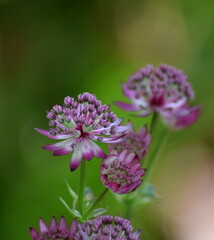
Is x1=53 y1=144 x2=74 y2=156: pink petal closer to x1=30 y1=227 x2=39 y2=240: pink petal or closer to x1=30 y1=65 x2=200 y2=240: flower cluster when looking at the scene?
x1=30 y1=65 x2=200 y2=240: flower cluster

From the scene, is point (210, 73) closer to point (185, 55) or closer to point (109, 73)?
point (185, 55)

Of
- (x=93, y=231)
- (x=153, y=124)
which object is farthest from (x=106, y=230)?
(x=153, y=124)

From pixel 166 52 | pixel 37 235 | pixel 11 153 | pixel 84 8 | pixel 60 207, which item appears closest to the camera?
pixel 37 235

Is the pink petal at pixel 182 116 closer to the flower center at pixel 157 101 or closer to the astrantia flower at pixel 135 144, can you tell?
the flower center at pixel 157 101

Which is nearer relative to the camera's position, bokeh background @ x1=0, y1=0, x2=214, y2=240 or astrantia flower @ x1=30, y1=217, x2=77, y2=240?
astrantia flower @ x1=30, y1=217, x2=77, y2=240

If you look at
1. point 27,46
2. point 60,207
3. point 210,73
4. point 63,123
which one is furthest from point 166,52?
point 63,123

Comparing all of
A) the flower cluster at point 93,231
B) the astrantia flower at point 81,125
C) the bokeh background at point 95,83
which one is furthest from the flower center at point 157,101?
the bokeh background at point 95,83

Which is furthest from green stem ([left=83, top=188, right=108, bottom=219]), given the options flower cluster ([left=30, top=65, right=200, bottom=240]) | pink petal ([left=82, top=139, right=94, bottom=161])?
pink petal ([left=82, top=139, right=94, bottom=161])
